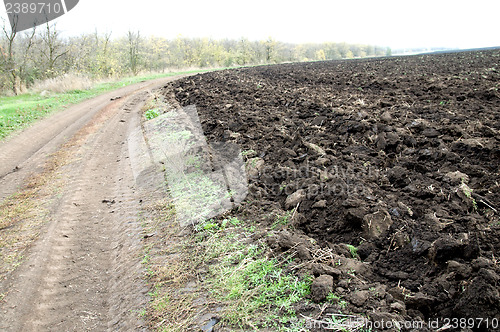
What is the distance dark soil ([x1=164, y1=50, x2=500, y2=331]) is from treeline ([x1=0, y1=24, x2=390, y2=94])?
76.5ft

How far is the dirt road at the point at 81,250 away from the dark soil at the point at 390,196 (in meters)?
1.89

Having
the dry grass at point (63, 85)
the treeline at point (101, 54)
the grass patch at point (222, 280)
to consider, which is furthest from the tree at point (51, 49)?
the grass patch at point (222, 280)

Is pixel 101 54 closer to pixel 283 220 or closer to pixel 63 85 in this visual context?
pixel 63 85

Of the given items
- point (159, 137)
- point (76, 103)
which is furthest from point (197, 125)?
point (76, 103)

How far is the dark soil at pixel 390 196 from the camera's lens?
2.78 metres

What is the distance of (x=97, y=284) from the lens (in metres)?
4.12

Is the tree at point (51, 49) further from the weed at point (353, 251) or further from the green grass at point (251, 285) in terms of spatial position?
the weed at point (353, 251)

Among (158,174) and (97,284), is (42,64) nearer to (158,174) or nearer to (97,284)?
(158,174)

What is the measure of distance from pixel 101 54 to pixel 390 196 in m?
38.9

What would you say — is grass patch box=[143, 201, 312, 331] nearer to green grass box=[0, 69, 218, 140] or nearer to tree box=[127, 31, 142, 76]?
green grass box=[0, 69, 218, 140]

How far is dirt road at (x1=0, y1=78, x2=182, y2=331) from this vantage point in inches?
142

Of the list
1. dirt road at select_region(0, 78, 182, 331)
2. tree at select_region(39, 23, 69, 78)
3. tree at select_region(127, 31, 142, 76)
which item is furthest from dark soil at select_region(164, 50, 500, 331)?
tree at select_region(127, 31, 142, 76)

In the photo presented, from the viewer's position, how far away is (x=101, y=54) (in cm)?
3606

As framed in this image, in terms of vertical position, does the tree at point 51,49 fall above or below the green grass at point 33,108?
above
